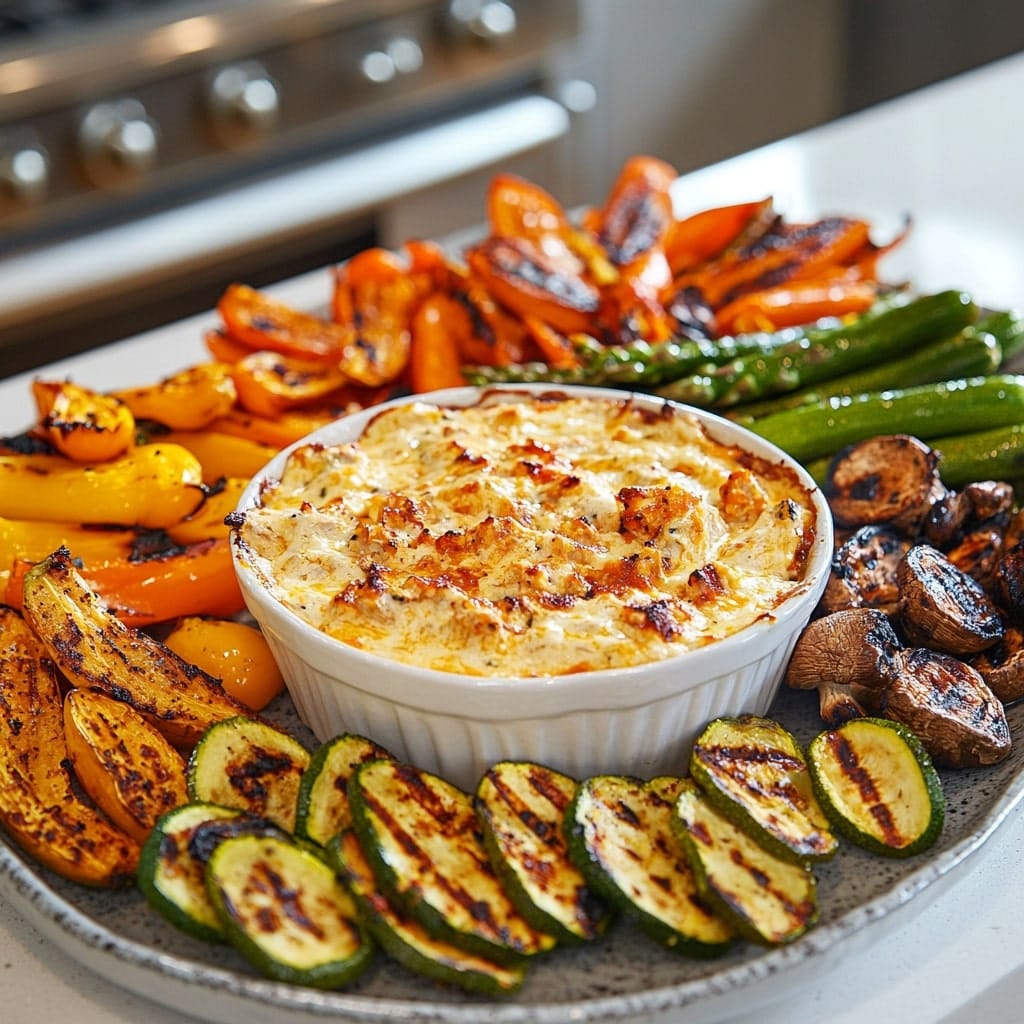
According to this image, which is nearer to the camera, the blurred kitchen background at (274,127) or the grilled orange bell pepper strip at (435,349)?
the grilled orange bell pepper strip at (435,349)

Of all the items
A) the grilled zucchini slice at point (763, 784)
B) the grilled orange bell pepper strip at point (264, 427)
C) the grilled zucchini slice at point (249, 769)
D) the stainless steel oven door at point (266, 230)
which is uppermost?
the grilled zucchini slice at point (763, 784)

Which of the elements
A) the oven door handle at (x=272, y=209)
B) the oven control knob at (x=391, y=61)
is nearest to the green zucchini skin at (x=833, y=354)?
the oven door handle at (x=272, y=209)

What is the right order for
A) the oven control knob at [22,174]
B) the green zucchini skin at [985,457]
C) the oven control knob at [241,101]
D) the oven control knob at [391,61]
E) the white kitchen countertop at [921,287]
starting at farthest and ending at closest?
1. the oven control knob at [391,61]
2. the oven control knob at [241,101]
3. the oven control knob at [22,174]
4. the green zucchini skin at [985,457]
5. the white kitchen countertop at [921,287]

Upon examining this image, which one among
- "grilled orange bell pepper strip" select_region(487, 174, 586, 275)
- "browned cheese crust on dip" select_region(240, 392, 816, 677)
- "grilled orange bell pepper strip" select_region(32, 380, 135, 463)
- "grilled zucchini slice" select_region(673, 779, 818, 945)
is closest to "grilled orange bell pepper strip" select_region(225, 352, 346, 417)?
"grilled orange bell pepper strip" select_region(32, 380, 135, 463)

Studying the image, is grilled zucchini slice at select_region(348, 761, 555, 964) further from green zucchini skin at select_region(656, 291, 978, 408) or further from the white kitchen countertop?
green zucchini skin at select_region(656, 291, 978, 408)

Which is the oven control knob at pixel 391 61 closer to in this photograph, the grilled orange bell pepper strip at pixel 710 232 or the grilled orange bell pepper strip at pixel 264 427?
the grilled orange bell pepper strip at pixel 710 232

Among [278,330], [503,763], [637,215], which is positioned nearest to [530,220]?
[637,215]

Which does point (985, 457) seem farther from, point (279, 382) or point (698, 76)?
point (698, 76)

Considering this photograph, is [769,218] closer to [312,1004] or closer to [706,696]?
[706,696]
